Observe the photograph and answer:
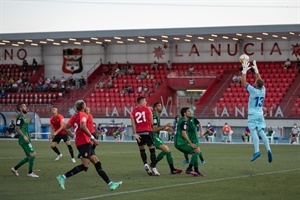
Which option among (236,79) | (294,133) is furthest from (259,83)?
(236,79)

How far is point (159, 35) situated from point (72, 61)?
1128 centimetres

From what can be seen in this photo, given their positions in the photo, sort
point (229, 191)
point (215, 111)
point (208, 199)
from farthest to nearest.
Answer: point (215, 111)
point (229, 191)
point (208, 199)

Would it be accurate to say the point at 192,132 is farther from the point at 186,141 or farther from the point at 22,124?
the point at 22,124

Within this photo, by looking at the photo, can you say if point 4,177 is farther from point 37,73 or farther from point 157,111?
point 37,73

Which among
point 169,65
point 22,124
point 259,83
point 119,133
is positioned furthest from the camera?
point 169,65

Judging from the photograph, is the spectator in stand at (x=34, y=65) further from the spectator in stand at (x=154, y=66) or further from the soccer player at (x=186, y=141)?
the soccer player at (x=186, y=141)

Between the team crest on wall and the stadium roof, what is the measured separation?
91 centimetres

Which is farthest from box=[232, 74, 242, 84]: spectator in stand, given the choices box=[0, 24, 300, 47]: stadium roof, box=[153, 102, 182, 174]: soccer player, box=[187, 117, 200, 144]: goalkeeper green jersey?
box=[187, 117, 200, 144]: goalkeeper green jersey

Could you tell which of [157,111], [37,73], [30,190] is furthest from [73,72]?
[30,190]

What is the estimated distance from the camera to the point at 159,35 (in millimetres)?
62906

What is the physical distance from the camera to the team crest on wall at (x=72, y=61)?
2778 inches

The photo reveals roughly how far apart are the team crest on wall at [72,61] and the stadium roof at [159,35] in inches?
35.9

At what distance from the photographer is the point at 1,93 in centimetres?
6812

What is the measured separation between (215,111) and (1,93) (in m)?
20.9
